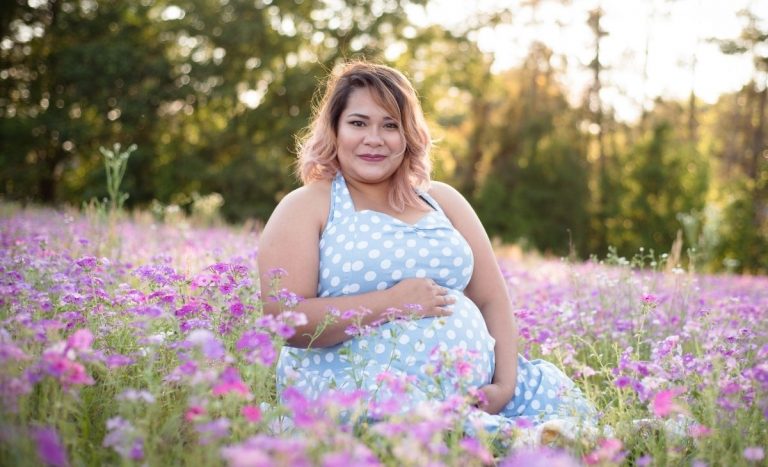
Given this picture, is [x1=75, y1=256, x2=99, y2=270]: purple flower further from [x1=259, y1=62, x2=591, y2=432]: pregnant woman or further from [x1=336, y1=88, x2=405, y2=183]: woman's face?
[x1=336, y1=88, x2=405, y2=183]: woman's face

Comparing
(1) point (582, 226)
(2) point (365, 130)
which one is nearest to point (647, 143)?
(1) point (582, 226)

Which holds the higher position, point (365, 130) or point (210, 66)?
point (210, 66)

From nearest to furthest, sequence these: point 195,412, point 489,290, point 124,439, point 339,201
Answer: point 124,439, point 195,412, point 339,201, point 489,290

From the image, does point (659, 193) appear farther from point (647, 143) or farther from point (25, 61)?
point (25, 61)

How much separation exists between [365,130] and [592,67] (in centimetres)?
2137

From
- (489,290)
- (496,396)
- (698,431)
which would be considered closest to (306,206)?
(489,290)

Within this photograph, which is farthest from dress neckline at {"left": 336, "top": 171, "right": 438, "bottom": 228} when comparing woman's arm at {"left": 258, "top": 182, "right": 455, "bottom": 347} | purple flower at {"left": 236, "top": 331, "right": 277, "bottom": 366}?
purple flower at {"left": 236, "top": 331, "right": 277, "bottom": 366}

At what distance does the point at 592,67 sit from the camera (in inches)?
890

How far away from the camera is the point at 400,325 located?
257 cm

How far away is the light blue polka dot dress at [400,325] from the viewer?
2.70 metres

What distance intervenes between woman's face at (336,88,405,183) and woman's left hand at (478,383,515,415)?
1.04m

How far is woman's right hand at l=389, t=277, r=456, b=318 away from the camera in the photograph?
2684 millimetres

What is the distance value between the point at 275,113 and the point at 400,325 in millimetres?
19732

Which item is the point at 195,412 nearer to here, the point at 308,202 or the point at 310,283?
the point at 310,283
